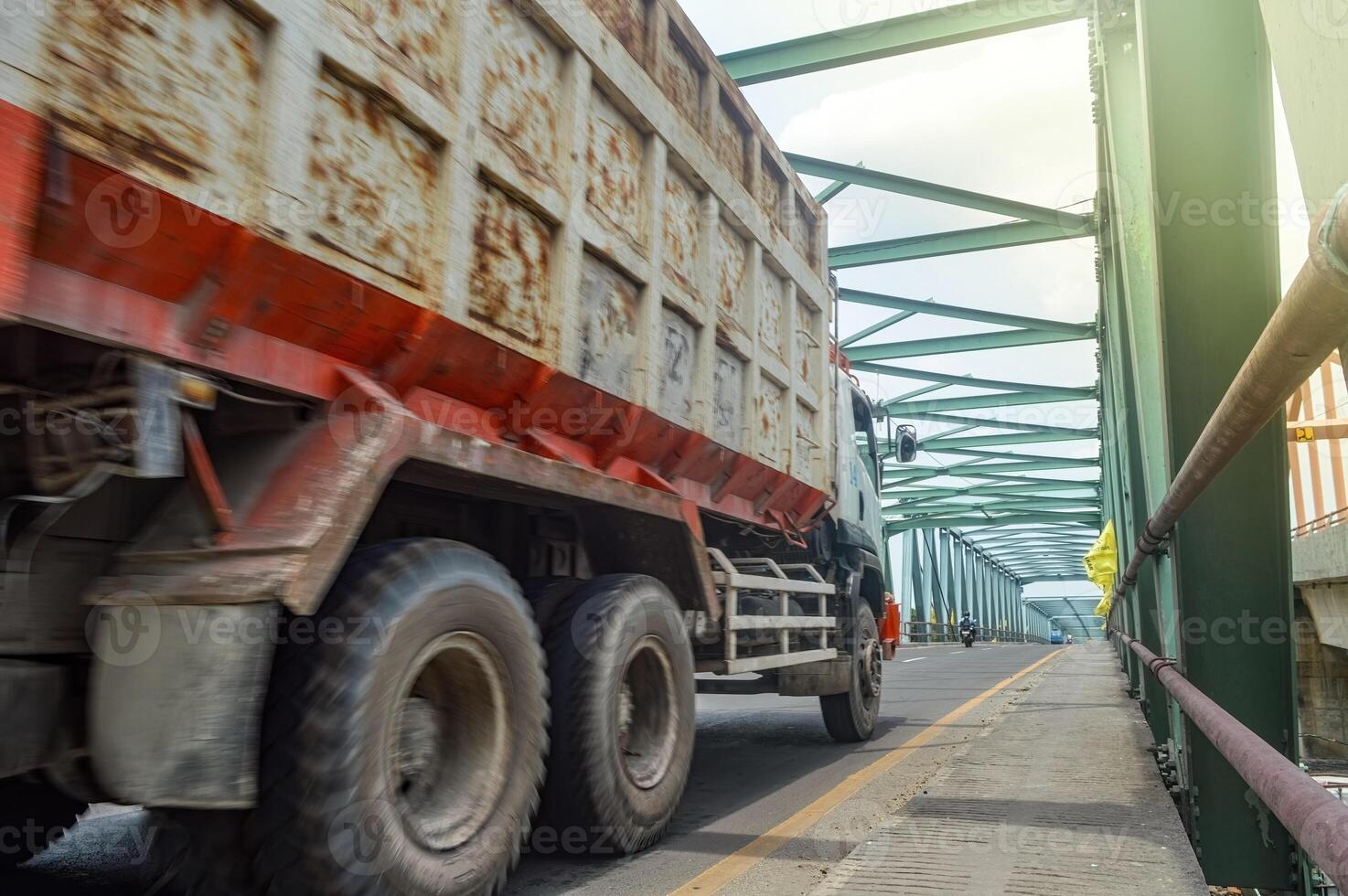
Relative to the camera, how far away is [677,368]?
5.20 m

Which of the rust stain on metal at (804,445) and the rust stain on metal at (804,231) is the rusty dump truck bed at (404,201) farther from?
the rust stain on metal at (804,231)

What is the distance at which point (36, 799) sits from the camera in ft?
10.6

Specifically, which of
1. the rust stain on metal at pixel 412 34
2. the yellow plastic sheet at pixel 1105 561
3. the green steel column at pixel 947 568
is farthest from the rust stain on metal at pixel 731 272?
the green steel column at pixel 947 568

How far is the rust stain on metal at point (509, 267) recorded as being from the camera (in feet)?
11.9

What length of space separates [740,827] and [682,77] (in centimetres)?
394

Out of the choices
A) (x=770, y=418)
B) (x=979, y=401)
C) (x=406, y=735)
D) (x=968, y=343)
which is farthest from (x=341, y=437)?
(x=979, y=401)

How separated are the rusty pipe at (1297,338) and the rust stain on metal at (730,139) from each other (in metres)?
4.16

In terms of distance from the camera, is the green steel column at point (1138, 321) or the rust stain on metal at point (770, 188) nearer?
the green steel column at point (1138, 321)

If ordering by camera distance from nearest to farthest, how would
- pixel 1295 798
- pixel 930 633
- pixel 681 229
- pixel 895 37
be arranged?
pixel 1295 798 → pixel 681 229 → pixel 895 37 → pixel 930 633

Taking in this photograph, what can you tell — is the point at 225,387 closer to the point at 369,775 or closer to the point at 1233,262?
the point at 369,775

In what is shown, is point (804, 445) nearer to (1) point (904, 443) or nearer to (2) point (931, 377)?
(1) point (904, 443)

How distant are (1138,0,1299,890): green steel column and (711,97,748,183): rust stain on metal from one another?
265 cm

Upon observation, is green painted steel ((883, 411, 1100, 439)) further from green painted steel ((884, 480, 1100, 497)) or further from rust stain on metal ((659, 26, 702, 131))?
rust stain on metal ((659, 26, 702, 131))

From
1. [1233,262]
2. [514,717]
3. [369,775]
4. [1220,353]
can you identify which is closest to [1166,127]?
[1233,262]
